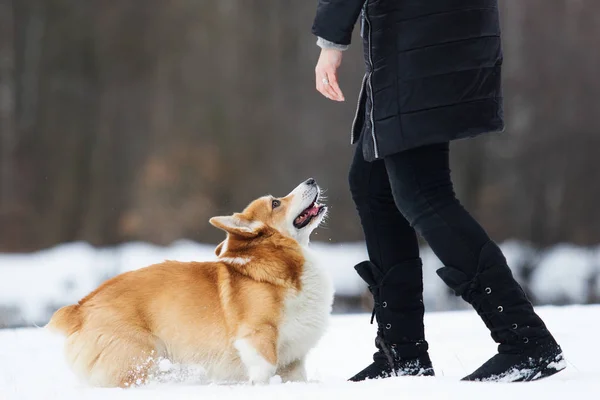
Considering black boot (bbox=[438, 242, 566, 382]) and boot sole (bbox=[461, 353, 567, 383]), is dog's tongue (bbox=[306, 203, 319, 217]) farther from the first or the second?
boot sole (bbox=[461, 353, 567, 383])

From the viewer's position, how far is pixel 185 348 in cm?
234

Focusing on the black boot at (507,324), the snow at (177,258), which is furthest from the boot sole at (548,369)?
the snow at (177,258)

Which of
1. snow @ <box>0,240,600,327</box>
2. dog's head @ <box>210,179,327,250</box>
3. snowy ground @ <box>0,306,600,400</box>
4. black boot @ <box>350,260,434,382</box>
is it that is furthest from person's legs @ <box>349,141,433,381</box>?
snow @ <box>0,240,600,327</box>

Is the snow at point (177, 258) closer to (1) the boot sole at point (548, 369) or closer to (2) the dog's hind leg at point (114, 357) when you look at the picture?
(2) the dog's hind leg at point (114, 357)

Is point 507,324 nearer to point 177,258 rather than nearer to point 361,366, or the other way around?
point 361,366

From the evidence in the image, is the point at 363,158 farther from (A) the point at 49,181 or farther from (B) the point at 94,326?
(A) the point at 49,181

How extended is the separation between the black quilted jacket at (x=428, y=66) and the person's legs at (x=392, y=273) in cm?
28

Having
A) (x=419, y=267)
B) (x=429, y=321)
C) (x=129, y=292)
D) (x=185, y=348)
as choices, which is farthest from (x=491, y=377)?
(x=429, y=321)

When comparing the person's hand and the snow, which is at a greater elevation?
the person's hand

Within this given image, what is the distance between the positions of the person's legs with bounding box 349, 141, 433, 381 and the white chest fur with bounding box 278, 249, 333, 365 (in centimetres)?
28

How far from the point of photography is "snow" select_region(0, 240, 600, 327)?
572 centimetres

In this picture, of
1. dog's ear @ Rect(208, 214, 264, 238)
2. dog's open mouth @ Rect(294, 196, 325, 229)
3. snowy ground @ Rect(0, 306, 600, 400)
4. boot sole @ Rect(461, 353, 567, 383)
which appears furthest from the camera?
dog's open mouth @ Rect(294, 196, 325, 229)

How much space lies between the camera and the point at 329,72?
A: 1.98 m

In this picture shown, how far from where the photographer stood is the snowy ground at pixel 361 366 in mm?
1603
